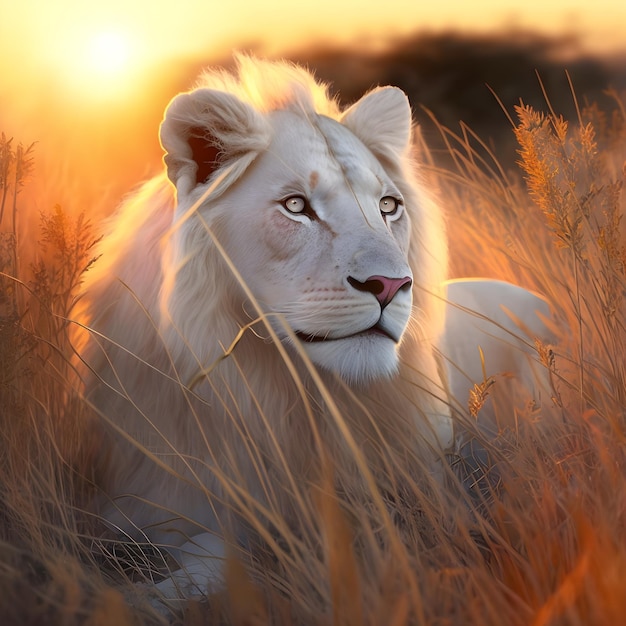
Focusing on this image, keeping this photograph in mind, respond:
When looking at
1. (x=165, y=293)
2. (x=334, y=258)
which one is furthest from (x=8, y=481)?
(x=334, y=258)

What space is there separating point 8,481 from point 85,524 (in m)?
0.29

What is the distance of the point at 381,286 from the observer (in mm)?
2205

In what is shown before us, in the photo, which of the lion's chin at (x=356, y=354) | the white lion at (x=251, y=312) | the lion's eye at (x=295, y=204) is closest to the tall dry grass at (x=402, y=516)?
the white lion at (x=251, y=312)

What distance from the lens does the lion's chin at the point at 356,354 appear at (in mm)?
2271

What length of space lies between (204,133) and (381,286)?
80 cm

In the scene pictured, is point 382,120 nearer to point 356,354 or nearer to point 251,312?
point 251,312

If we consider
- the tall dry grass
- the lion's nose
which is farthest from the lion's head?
the tall dry grass

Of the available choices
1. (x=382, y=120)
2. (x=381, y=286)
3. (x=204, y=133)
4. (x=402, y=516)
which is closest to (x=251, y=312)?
(x=381, y=286)

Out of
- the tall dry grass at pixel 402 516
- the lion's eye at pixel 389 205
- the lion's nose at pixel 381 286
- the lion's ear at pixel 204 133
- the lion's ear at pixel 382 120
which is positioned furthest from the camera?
the lion's ear at pixel 382 120

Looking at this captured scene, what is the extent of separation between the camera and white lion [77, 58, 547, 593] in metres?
2.29

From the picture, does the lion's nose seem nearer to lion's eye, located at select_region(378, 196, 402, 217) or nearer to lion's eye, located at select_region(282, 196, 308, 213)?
lion's eye, located at select_region(282, 196, 308, 213)

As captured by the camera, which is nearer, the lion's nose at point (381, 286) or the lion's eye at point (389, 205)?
the lion's nose at point (381, 286)

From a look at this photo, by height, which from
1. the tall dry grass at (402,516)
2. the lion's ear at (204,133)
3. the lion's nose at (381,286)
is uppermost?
the lion's ear at (204,133)

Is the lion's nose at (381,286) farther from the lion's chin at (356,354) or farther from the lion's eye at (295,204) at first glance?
the lion's eye at (295,204)
